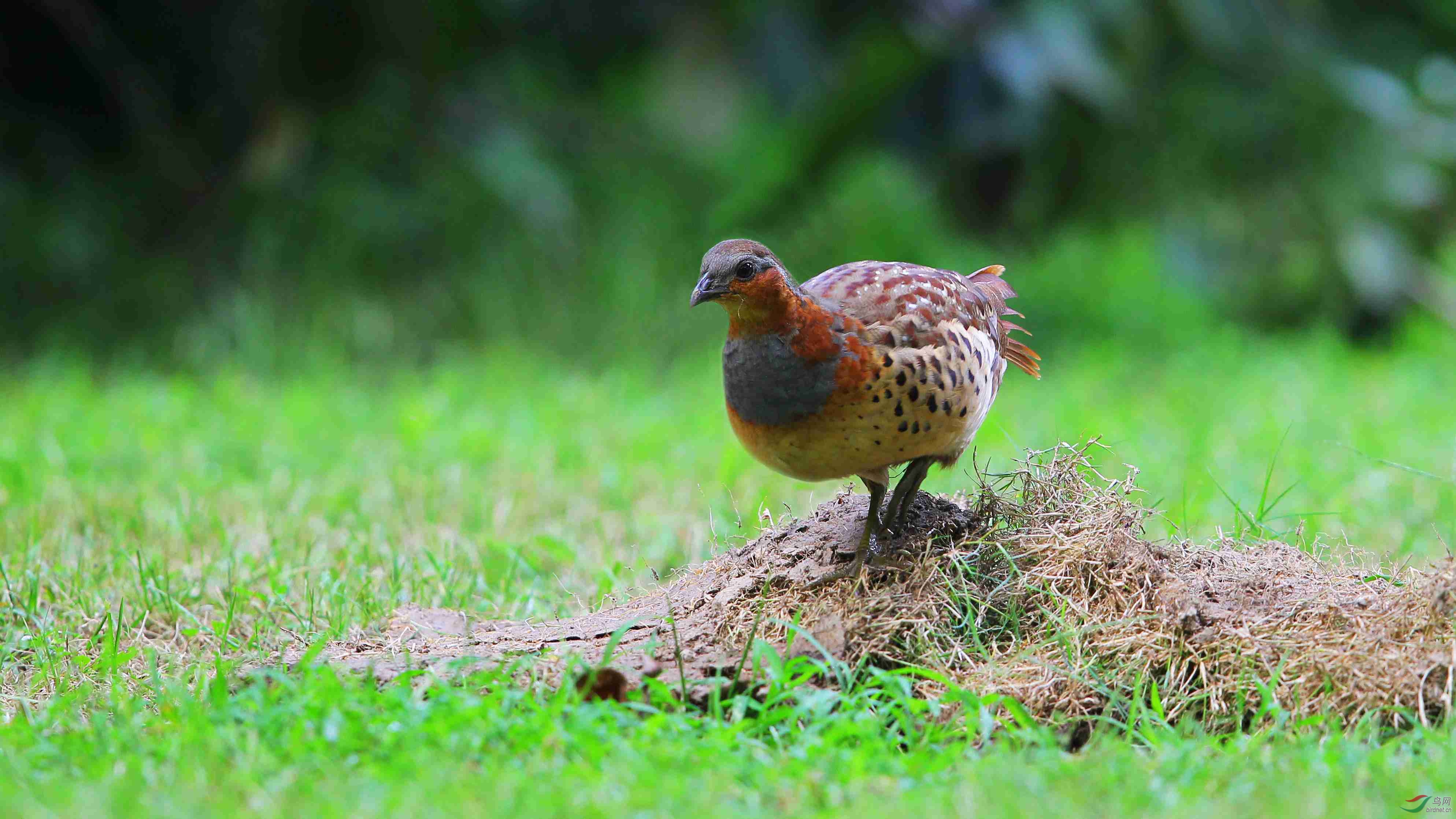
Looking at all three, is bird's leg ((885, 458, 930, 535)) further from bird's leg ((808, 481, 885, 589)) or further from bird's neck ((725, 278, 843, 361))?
bird's neck ((725, 278, 843, 361))

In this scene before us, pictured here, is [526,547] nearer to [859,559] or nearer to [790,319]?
[859,559]

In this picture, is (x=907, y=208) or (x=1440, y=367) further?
(x=907, y=208)

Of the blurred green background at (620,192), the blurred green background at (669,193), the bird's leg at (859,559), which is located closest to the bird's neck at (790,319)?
the bird's leg at (859,559)

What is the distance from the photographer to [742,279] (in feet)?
10.7

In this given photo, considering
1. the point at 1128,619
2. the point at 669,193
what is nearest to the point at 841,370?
the point at 1128,619

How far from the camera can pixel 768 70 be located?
353 inches

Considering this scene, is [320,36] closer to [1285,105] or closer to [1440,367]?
[1285,105]

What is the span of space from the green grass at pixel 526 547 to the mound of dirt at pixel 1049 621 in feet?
0.49

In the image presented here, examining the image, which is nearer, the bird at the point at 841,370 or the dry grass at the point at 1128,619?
the dry grass at the point at 1128,619

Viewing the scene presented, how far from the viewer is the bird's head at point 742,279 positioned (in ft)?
10.7

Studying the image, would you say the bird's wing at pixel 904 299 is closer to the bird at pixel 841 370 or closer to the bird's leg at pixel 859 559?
the bird at pixel 841 370

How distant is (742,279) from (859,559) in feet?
2.66

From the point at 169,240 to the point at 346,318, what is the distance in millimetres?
1439

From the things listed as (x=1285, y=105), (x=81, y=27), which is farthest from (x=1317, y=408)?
(x=81, y=27)
